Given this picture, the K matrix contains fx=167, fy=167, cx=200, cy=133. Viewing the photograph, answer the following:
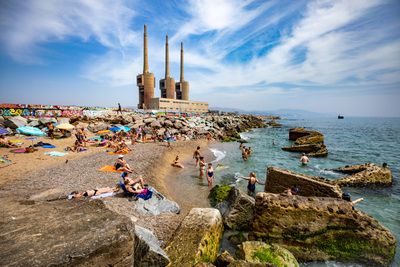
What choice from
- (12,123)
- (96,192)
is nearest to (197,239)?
(96,192)

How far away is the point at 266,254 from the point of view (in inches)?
169

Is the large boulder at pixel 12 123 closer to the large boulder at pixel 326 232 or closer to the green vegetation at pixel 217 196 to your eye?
the green vegetation at pixel 217 196

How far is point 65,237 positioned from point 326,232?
6172mm

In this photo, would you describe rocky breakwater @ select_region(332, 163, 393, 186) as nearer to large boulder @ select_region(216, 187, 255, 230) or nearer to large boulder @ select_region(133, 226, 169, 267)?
large boulder @ select_region(216, 187, 255, 230)

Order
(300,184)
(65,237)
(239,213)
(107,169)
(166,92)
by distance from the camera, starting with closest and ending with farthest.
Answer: (65,237) < (239,213) < (300,184) < (107,169) < (166,92)

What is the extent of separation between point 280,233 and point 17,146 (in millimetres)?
19288

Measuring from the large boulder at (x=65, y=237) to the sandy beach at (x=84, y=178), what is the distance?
636 mm

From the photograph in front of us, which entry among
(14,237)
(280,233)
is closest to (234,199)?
(280,233)

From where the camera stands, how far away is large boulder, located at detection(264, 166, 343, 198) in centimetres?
636

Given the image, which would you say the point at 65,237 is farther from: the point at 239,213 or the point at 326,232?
the point at 326,232

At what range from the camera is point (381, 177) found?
34.3 feet

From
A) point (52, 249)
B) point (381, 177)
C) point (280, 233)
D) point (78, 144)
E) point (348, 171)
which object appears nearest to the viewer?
point (52, 249)

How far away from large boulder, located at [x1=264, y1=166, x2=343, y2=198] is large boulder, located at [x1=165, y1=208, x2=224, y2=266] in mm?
3599

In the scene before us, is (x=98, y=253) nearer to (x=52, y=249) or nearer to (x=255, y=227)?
(x=52, y=249)
